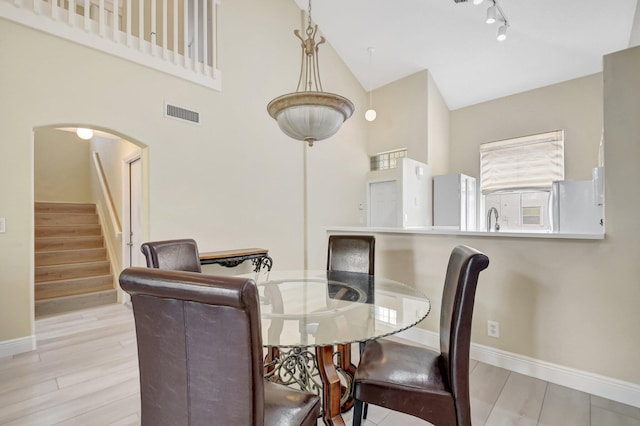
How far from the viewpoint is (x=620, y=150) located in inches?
73.9

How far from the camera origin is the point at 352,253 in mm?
2674

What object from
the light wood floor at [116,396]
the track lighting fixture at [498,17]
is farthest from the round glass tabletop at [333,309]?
the track lighting fixture at [498,17]

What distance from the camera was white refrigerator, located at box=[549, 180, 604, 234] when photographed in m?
3.42

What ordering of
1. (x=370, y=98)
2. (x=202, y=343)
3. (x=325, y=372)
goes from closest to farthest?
(x=202, y=343)
(x=325, y=372)
(x=370, y=98)

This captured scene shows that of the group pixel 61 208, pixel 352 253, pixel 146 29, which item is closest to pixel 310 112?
pixel 352 253

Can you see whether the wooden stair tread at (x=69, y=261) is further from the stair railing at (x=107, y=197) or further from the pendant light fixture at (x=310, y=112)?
the pendant light fixture at (x=310, y=112)

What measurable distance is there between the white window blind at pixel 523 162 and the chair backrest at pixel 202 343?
219 inches

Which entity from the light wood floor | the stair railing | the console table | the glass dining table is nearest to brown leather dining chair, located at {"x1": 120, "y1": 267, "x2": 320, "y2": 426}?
the glass dining table

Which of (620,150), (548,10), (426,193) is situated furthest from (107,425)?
(548,10)

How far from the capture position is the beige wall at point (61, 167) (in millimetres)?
5793

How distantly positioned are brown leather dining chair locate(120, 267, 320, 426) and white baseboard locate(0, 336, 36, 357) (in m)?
2.72

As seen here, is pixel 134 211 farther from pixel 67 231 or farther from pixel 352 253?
pixel 352 253

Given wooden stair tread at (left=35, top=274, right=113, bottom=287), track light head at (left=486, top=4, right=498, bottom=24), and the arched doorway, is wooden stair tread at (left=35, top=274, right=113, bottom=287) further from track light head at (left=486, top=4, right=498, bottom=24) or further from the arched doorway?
track light head at (left=486, top=4, right=498, bottom=24)

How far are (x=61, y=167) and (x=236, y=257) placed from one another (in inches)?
199
